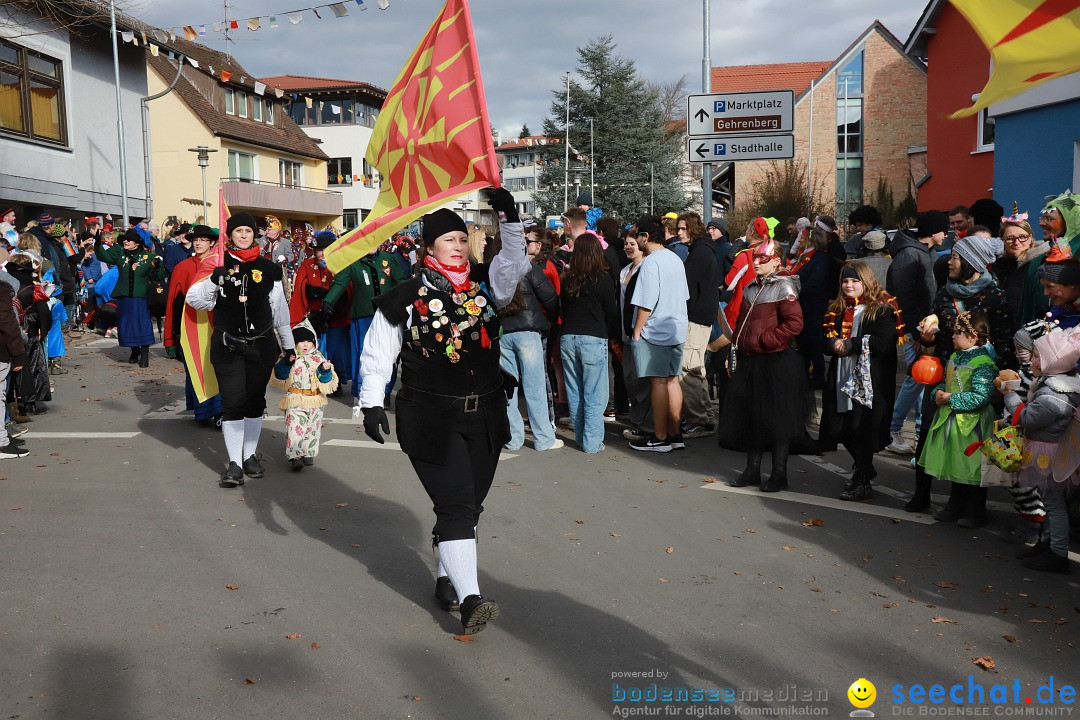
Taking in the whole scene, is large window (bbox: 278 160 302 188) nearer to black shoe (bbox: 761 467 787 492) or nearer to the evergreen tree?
the evergreen tree

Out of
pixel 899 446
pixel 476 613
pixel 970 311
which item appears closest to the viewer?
pixel 476 613

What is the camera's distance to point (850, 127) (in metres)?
48.4

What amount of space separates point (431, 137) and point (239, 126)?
44915 mm

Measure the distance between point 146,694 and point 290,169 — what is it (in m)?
51.3

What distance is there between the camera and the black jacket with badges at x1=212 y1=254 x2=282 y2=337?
7543mm

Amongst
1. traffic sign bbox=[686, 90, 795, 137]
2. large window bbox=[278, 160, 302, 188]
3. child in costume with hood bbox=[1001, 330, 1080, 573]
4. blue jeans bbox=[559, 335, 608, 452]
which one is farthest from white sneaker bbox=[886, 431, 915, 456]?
large window bbox=[278, 160, 302, 188]

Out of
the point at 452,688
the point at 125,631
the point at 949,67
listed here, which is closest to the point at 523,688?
the point at 452,688

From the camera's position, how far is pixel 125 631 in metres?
4.48

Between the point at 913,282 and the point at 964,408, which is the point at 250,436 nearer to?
the point at 964,408

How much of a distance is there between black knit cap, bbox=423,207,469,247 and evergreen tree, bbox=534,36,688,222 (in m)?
51.8

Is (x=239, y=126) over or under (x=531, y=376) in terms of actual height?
over

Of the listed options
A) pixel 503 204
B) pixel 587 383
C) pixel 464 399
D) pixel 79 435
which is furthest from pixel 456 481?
pixel 79 435

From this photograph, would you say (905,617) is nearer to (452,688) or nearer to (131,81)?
(452,688)

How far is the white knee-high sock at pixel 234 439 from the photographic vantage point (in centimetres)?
757
